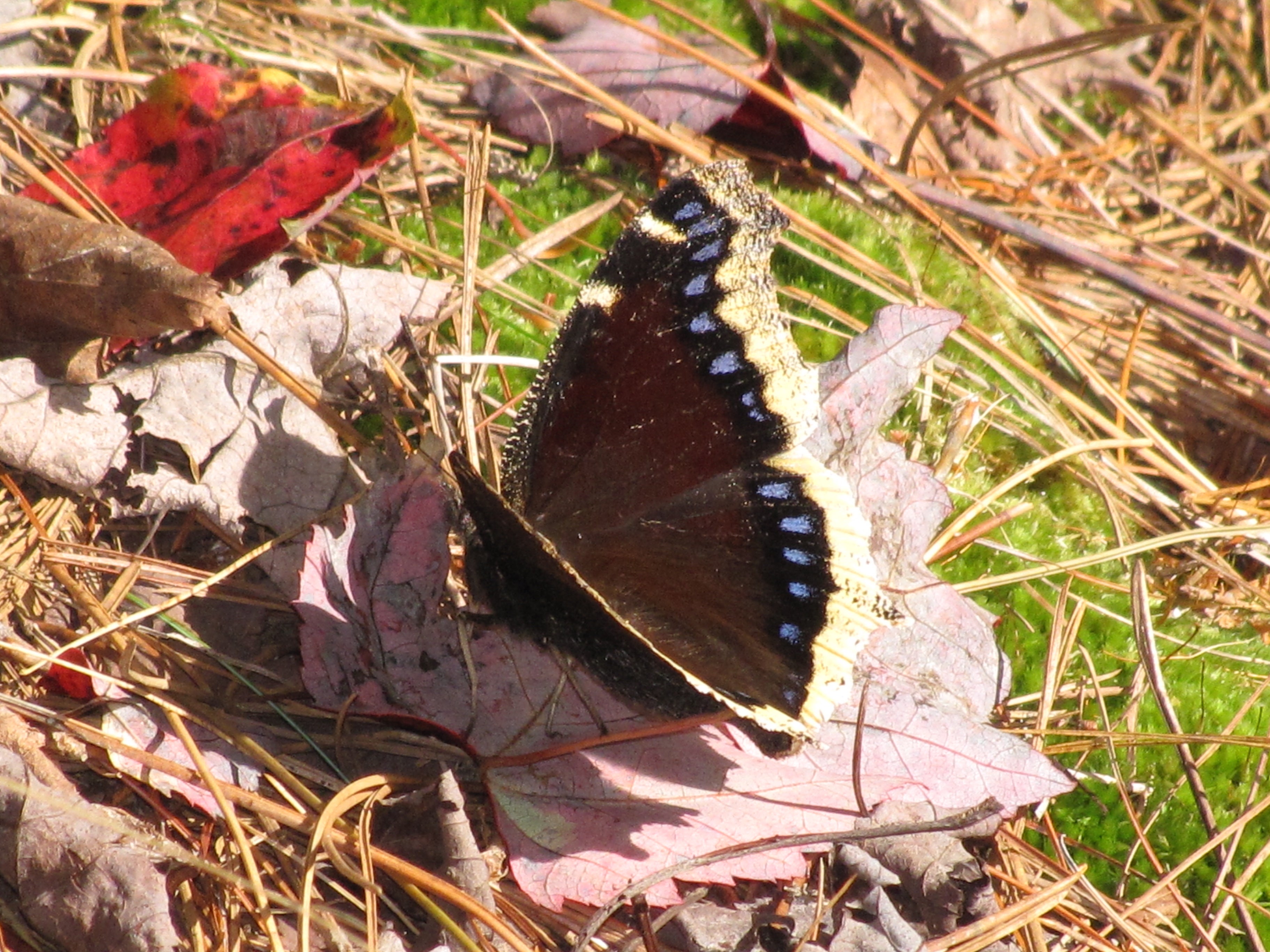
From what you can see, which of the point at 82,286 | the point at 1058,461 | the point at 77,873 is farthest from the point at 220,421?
the point at 1058,461

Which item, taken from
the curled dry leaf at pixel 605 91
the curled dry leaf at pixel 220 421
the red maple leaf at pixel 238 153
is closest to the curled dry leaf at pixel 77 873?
the curled dry leaf at pixel 220 421

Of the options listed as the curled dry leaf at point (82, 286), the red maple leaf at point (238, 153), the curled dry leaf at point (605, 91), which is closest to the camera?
the curled dry leaf at point (82, 286)

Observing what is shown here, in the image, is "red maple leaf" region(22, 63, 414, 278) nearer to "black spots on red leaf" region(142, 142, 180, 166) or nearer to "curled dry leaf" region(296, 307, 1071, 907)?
"black spots on red leaf" region(142, 142, 180, 166)

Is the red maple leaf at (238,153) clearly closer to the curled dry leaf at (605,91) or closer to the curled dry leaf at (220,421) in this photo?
the curled dry leaf at (220,421)

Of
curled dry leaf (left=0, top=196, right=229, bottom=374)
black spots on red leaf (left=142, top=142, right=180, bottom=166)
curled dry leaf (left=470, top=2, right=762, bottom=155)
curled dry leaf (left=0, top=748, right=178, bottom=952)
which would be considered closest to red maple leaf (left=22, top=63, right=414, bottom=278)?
black spots on red leaf (left=142, top=142, right=180, bottom=166)

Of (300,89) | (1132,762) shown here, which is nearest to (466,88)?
(300,89)

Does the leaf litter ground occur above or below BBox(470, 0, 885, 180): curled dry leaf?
below
